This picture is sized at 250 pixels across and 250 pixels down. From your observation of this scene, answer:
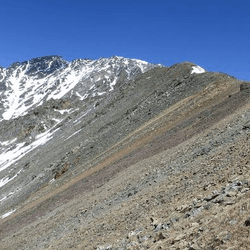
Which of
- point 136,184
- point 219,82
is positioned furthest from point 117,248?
point 219,82

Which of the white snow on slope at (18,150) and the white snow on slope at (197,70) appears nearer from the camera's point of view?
the white snow on slope at (197,70)

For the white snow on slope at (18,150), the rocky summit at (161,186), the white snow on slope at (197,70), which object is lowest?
the rocky summit at (161,186)

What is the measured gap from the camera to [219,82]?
4225 cm

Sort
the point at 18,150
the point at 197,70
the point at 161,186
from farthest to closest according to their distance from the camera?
the point at 18,150 → the point at 197,70 → the point at 161,186

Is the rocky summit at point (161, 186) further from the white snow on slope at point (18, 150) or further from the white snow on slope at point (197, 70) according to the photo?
the white snow on slope at point (18, 150)

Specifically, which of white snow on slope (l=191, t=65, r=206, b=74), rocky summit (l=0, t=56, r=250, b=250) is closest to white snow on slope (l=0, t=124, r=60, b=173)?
rocky summit (l=0, t=56, r=250, b=250)

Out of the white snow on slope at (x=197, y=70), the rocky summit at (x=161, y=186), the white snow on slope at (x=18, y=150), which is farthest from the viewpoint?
the white snow on slope at (x=18, y=150)

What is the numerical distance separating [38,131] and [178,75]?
71.7 m

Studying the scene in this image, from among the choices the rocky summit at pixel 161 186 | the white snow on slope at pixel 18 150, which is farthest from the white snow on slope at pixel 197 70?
the white snow on slope at pixel 18 150

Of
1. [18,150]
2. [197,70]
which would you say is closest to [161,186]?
[197,70]

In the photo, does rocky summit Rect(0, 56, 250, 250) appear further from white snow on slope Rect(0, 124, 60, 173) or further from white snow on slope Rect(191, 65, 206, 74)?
white snow on slope Rect(0, 124, 60, 173)

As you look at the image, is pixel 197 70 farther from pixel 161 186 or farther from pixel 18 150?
pixel 18 150

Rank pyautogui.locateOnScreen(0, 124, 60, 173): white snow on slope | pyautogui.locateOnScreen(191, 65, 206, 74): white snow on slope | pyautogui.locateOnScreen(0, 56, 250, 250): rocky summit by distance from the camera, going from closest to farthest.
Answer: pyautogui.locateOnScreen(0, 56, 250, 250): rocky summit
pyautogui.locateOnScreen(191, 65, 206, 74): white snow on slope
pyautogui.locateOnScreen(0, 124, 60, 173): white snow on slope

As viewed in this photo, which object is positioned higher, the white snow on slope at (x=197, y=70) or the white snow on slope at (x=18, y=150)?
the white snow on slope at (x=18, y=150)
